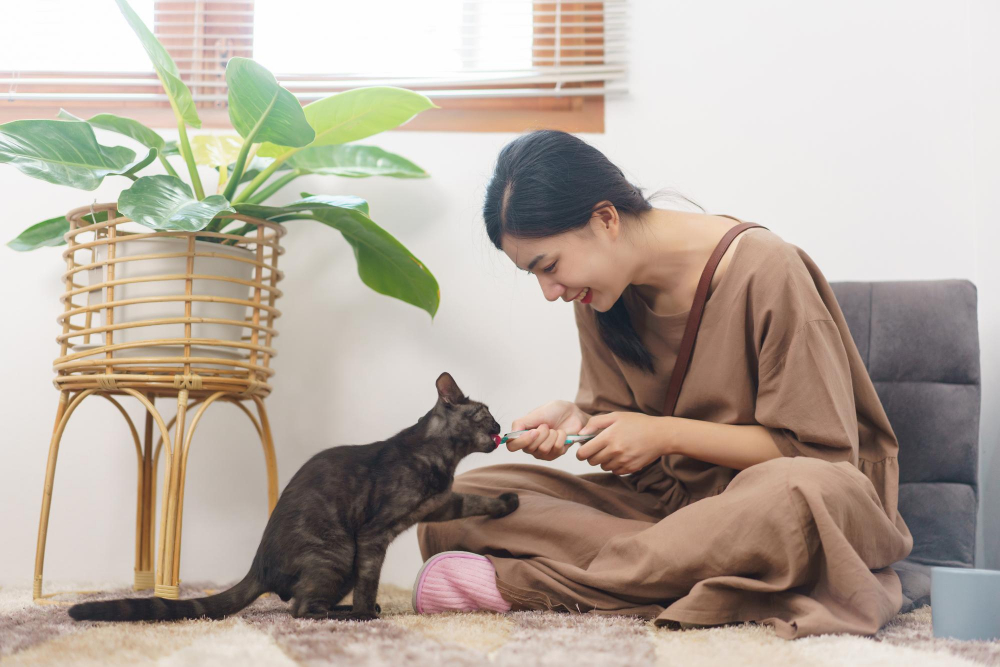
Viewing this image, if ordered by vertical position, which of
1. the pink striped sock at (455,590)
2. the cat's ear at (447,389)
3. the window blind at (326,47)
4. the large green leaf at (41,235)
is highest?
the window blind at (326,47)

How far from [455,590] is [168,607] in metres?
0.45

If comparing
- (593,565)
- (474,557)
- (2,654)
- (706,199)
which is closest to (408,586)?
(474,557)

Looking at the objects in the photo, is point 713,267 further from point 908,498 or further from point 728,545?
point 908,498

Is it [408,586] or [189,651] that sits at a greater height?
[189,651]

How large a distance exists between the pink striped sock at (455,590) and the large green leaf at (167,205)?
0.73 metres

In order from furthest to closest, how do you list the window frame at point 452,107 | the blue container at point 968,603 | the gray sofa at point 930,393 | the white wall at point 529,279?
1. the window frame at point 452,107
2. the white wall at point 529,279
3. the gray sofa at point 930,393
4. the blue container at point 968,603

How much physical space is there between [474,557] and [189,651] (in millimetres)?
539

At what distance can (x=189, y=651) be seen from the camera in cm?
89

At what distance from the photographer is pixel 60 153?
141 cm

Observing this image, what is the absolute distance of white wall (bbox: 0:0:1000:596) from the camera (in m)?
1.91

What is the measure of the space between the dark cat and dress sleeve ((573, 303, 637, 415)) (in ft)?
1.24

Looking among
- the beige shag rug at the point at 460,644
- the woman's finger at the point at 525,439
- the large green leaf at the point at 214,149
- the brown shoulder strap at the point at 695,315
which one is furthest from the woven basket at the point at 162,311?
the brown shoulder strap at the point at 695,315

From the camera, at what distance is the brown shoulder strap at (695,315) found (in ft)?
4.66

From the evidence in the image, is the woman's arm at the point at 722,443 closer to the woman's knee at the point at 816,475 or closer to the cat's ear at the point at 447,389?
the woman's knee at the point at 816,475
